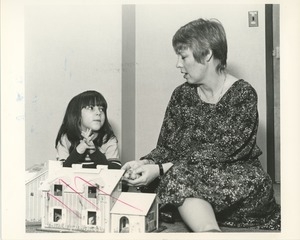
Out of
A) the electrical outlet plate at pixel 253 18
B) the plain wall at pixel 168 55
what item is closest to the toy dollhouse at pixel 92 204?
the plain wall at pixel 168 55

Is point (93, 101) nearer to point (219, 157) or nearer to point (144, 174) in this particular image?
point (144, 174)

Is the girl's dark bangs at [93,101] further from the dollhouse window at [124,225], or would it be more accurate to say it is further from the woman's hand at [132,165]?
the dollhouse window at [124,225]

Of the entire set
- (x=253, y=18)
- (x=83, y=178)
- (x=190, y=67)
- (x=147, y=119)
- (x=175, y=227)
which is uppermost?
(x=253, y=18)

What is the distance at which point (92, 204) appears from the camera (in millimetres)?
1165

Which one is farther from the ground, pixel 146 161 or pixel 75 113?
pixel 75 113

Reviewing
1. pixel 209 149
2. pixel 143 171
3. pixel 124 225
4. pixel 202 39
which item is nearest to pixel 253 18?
pixel 202 39

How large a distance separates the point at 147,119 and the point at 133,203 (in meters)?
0.20

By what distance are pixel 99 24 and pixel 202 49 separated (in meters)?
0.23

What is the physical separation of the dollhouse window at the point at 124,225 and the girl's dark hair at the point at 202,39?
1.22 ft

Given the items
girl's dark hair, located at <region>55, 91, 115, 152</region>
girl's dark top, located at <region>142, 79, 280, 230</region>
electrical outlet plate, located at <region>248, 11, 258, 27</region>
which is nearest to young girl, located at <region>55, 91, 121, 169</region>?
girl's dark hair, located at <region>55, 91, 115, 152</region>

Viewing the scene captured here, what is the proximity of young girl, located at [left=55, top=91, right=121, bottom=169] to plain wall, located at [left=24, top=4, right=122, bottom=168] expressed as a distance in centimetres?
2

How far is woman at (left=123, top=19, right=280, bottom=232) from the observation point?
1.17m
